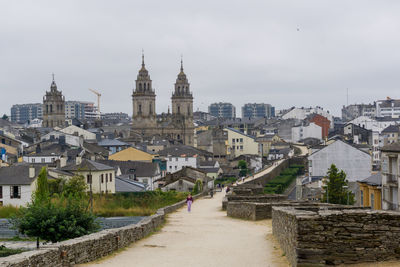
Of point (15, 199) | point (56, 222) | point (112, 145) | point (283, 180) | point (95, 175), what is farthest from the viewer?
point (112, 145)

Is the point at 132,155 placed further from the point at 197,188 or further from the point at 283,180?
the point at 197,188

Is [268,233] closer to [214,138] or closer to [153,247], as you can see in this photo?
[153,247]

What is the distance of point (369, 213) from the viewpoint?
1370 centimetres

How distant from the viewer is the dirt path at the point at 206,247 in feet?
53.7

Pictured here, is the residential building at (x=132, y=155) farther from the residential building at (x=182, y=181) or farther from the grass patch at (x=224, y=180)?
the residential building at (x=182, y=181)

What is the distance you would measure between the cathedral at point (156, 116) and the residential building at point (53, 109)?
827 inches

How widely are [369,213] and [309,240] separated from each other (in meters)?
1.28

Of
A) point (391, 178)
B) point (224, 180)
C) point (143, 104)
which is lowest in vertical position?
point (224, 180)

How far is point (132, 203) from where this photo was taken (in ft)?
176

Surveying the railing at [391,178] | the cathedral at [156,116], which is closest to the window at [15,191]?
the railing at [391,178]

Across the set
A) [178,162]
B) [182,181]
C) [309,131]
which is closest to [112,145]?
[178,162]

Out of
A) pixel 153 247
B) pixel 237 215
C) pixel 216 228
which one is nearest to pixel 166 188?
pixel 237 215

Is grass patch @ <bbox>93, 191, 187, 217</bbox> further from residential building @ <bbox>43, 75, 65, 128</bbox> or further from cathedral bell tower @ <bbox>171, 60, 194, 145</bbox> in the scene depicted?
residential building @ <bbox>43, 75, 65, 128</bbox>

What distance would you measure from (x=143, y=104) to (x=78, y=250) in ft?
540
